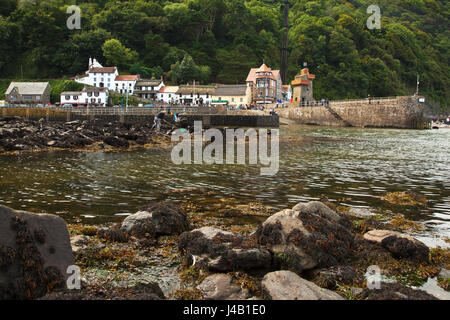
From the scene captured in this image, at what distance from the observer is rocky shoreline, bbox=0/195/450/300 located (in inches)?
218

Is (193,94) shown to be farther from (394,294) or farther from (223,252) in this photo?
(394,294)

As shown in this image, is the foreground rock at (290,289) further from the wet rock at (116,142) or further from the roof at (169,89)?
the roof at (169,89)

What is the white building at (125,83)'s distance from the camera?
321 ft

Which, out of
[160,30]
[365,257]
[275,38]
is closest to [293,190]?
[365,257]

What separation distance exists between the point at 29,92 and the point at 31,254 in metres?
92.8

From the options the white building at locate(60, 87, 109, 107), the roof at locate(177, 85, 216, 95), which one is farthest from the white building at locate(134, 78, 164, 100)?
the white building at locate(60, 87, 109, 107)

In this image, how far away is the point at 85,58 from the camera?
106000mm

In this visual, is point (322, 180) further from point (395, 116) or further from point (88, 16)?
point (88, 16)

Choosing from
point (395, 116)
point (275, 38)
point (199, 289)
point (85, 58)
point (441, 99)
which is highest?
point (275, 38)

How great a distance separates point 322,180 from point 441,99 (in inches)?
6110

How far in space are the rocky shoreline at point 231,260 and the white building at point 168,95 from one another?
296 feet

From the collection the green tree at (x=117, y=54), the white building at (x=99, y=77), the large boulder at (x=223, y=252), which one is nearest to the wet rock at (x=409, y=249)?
the large boulder at (x=223, y=252)
